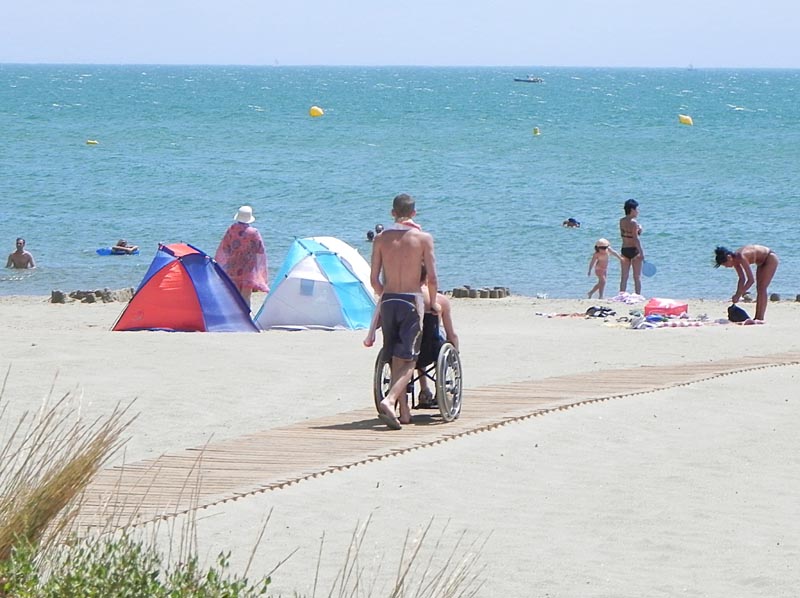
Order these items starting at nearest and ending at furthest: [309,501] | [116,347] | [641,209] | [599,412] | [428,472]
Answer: [309,501]
[428,472]
[599,412]
[116,347]
[641,209]

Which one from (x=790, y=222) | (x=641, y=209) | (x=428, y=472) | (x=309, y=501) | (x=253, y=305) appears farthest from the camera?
(x=641, y=209)

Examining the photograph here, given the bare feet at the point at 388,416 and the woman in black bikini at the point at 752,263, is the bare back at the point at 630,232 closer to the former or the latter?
the woman in black bikini at the point at 752,263

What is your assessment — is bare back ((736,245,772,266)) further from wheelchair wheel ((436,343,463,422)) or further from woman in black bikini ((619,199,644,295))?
wheelchair wheel ((436,343,463,422))

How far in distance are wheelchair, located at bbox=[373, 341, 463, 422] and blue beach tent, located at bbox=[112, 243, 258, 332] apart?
627 cm

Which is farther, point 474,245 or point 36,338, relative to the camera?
point 474,245

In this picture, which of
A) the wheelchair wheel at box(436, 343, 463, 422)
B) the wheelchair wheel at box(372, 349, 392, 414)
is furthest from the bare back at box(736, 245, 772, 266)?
the wheelchair wheel at box(372, 349, 392, 414)

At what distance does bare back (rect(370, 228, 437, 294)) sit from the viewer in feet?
27.9

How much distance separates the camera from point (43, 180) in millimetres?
45594

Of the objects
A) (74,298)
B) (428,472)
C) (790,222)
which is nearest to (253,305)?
(74,298)

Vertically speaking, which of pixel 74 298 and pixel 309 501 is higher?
pixel 309 501

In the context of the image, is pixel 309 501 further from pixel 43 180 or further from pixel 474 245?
pixel 43 180

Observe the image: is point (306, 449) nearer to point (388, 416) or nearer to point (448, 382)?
point (388, 416)

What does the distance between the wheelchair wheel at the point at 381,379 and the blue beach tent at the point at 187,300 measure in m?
6.31

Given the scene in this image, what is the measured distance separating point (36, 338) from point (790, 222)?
83.5 ft
